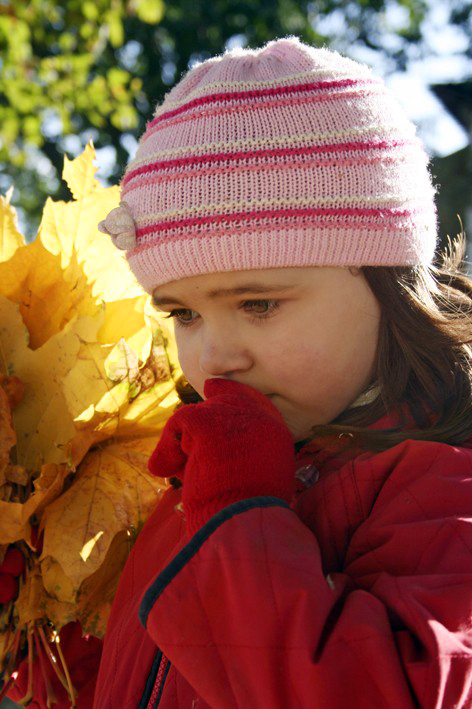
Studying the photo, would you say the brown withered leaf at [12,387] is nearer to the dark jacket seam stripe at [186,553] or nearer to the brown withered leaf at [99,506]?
the brown withered leaf at [99,506]

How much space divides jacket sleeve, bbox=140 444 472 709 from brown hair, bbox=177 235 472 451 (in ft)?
0.50

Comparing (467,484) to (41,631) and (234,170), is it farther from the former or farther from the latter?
(41,631)

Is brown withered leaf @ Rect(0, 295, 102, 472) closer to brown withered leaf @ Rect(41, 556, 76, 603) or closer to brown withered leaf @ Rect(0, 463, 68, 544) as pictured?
brown withered leaf @ Rect(0, 463, 68, 544)

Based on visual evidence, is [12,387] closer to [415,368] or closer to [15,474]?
[15,474]

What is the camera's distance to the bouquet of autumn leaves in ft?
5.54

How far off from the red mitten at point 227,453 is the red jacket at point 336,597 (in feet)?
0.18

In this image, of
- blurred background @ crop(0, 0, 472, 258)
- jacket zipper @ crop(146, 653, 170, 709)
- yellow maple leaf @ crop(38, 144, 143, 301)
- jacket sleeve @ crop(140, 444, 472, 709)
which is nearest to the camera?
jacket sleeve @ crop(140, 444, 472, 709)

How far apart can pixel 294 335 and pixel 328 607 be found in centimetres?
52

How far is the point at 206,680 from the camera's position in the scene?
1212 mm

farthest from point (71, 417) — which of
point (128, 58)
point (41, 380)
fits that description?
point (128, 58)

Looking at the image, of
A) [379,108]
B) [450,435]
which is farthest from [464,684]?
[379,108]

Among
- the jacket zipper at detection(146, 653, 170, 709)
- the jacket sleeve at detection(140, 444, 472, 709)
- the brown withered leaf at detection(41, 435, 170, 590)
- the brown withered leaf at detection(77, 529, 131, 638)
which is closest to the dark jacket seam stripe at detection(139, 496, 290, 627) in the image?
the jacket sleeve at detection(140, 444, 472, 709)

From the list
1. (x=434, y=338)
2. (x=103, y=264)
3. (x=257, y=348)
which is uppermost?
(x=103, y=264)

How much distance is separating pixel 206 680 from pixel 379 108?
1.10 meters
